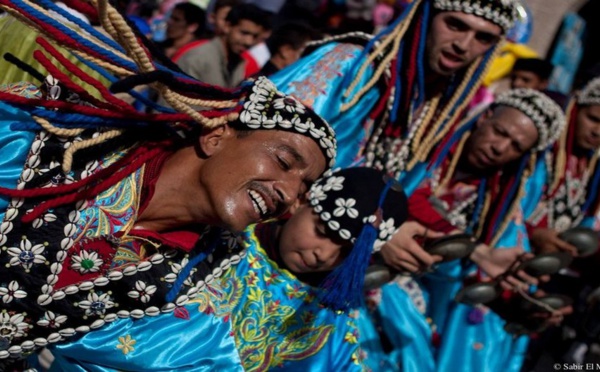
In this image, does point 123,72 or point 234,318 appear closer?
point 123,72

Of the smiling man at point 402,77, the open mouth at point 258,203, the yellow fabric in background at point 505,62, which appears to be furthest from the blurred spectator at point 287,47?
the yellow fabric in background at point 505,62

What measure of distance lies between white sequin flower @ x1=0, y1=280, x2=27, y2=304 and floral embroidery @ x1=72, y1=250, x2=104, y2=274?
0.14 meters

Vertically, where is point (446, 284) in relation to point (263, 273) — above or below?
below

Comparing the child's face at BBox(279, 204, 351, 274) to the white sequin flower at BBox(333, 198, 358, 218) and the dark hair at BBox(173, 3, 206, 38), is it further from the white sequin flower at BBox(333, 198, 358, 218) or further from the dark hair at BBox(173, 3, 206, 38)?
the dark hair at BBox(173, 3, 206, 38)

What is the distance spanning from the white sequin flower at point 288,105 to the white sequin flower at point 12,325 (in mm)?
860

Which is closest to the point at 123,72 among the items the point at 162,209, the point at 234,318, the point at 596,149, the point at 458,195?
the point at 162,209

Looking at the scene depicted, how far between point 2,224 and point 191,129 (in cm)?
54

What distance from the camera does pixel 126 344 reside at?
197 cm

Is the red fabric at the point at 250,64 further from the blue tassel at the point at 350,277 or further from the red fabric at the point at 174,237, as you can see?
the red fabric at the point at 174,237

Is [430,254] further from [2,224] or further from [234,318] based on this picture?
[2,224]

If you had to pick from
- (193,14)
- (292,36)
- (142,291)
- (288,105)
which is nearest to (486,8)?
(288,105)

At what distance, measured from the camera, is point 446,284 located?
3574 mm

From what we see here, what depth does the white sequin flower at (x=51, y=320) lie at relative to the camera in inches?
73.6

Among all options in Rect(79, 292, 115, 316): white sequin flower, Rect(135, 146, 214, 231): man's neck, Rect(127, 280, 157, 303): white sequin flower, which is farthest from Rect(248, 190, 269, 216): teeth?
Rect(79, 292, 115, 316): white sequin flower
